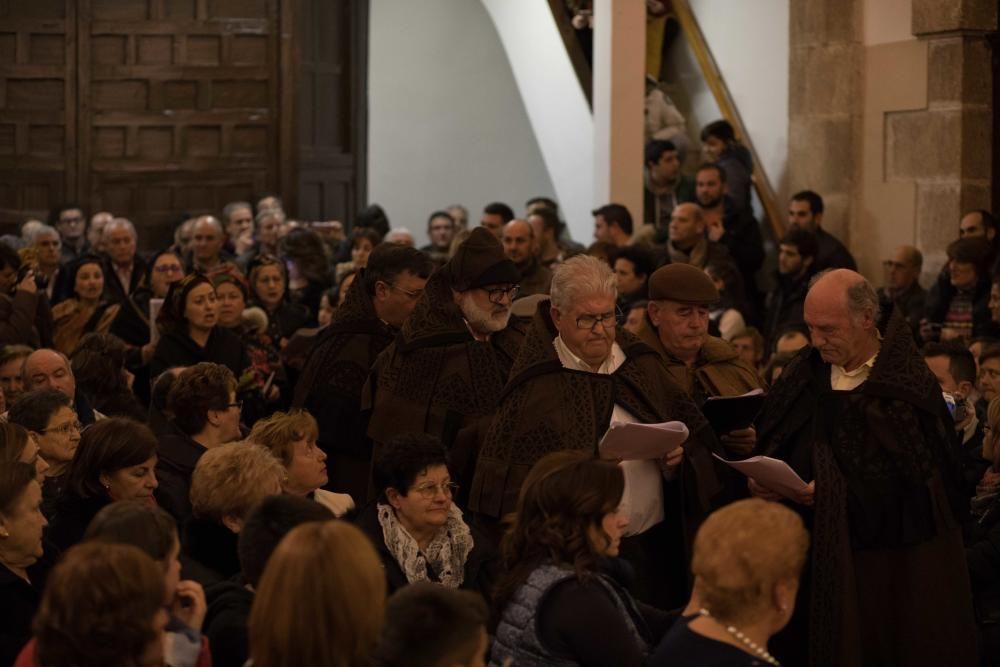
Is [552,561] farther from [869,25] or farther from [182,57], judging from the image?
[182,57]

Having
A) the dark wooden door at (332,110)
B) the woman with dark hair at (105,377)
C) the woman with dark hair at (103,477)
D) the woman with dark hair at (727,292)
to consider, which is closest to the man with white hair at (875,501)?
the woman with dark hair at (103,477)

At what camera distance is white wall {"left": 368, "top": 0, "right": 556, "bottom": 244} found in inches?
695

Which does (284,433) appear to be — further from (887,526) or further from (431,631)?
(431,631)

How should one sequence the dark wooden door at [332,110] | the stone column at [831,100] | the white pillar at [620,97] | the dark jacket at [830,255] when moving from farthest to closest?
1. the dark wooden door at [332,110]
2. the white pillar at [620,97]
3. the stone column at [831,100]
4. the dark jacket at [830,255]

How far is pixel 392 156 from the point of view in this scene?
17.8 m

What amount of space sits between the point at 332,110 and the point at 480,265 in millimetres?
10536

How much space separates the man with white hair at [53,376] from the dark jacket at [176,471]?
1.09m

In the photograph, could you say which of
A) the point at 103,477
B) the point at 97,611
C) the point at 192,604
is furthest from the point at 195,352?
the point at 97,611

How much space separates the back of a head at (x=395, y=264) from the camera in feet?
22.4

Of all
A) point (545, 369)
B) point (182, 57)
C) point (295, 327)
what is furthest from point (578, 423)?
point (182, 57)

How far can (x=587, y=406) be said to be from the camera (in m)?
5.55

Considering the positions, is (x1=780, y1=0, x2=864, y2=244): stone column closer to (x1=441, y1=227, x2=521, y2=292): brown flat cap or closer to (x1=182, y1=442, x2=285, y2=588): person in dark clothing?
(x1=441, y1=227, x2=521, y2=292): brown flat cap

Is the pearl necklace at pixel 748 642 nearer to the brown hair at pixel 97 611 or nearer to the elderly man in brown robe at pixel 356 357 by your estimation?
the brown hair at pixel 97 611

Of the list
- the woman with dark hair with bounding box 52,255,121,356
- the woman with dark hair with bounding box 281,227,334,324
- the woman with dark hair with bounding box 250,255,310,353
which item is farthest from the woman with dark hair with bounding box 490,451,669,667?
the woman with dark hair with bounding box 281,227,334,324
